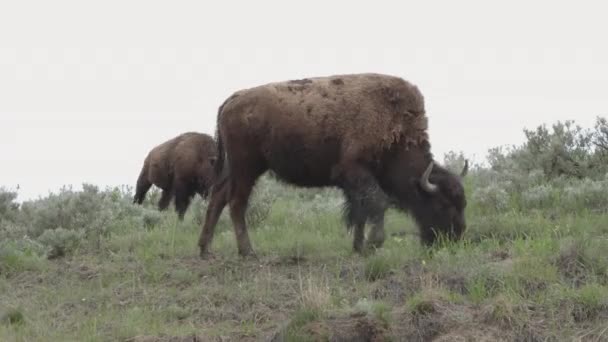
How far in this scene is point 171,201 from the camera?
60.3 ft

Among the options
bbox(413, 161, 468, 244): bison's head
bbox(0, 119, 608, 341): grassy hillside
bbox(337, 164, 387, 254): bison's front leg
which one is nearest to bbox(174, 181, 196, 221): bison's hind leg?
bbox(0, 119, 608, 341): grassy hillside

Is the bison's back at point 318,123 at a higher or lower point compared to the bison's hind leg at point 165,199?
higher

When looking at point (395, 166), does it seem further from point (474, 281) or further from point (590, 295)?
point (590, 295)

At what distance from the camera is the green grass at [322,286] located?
6961 millimetres

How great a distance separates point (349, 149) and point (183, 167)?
8.37 meters

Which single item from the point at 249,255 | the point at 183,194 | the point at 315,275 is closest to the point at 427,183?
the point at 315,275

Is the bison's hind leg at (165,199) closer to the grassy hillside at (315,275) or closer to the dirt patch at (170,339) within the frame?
the grassy hillside at (315,275)

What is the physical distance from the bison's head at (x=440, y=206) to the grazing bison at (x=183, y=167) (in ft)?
25.3

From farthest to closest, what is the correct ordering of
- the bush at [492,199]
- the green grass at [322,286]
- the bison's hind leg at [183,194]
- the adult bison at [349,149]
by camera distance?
1. the bison's hind leg at [183,194]
2. the bush at [492,199]
3. the adult bison at [349,149]
4. the green grass at [322,286]

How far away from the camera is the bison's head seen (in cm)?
948

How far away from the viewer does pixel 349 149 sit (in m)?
9.74

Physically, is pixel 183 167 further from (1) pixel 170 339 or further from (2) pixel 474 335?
(2) pixel 474 335

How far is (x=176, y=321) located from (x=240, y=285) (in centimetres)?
98

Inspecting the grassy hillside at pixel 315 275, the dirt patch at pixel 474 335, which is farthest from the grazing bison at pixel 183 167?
the dirt patch at pixel 474 335
